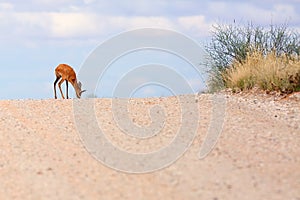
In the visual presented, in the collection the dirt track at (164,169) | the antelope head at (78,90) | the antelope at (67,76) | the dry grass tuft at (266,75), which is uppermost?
the antelope at (67,76)

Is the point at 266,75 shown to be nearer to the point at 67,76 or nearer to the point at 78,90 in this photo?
the point at 78,90

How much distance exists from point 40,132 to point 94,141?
66.7 inches

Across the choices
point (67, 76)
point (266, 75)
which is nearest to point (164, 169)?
point (266, 75)

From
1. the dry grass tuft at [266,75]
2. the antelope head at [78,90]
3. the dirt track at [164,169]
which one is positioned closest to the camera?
the dirt track at [164,169]

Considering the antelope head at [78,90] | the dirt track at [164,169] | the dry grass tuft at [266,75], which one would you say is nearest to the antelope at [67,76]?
the antelope head at [78,90]

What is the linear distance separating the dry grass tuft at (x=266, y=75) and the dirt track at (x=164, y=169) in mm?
3863

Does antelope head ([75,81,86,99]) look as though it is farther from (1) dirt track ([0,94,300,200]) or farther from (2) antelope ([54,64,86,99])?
(1) dirt track ([0,94,300,200])

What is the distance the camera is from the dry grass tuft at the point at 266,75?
19156 mm

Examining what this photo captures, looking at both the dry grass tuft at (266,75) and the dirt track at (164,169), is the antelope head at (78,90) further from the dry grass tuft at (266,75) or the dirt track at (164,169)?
the dirt track at (164,169)

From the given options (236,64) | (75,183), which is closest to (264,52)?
(236,64)

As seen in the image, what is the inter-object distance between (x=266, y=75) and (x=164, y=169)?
34.4ft

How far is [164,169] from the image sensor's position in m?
10.0

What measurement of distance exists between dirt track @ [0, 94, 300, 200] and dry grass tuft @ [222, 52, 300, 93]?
3.86m

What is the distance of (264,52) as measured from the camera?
2425cm
